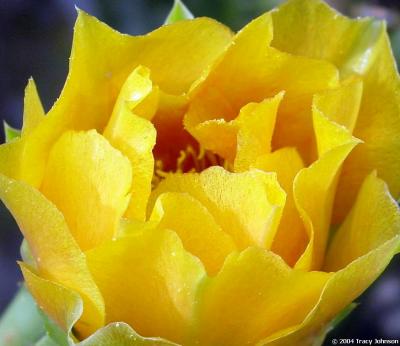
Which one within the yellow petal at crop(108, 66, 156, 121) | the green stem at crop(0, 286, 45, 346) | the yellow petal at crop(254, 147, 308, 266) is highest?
the yellow petal at crop(108, 66, 156, 121)

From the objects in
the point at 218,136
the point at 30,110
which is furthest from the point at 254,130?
the point at 30,110

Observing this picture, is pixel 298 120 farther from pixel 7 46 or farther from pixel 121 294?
pixel 7 46

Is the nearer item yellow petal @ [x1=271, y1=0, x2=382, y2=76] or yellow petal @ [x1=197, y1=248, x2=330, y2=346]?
yellow petal @ [x1=197, y1=248, x2=330, y2=346]

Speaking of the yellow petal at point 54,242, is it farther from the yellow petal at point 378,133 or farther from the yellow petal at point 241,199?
the yellow petal at point 378,133

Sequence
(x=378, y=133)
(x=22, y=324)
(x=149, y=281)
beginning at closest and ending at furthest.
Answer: (x=149, y=281)
(x=378, y=133)
(x=22, y=324)

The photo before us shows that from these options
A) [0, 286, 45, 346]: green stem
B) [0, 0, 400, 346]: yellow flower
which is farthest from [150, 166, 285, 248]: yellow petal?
[0, 286, 45, 346]: green stem

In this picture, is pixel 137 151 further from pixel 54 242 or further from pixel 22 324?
pixel 22 324

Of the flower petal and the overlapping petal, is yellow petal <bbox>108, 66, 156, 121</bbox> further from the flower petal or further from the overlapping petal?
the overlapping petal
